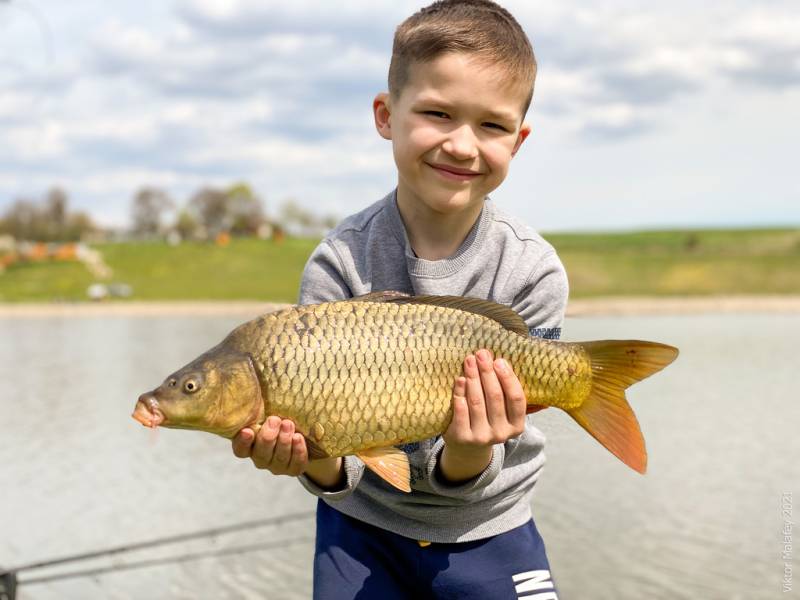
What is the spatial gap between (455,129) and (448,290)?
0.98ft

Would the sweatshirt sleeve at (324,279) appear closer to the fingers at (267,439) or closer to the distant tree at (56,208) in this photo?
the fingers at (267,439)

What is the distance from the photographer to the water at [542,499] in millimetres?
4031

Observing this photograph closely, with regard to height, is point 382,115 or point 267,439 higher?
point 382,115

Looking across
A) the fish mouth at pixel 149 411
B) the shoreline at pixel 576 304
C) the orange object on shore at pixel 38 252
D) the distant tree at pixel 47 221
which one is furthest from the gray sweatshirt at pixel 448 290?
the distant tree at pixel 47 221

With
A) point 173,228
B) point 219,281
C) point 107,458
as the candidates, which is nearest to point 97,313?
point 219,281

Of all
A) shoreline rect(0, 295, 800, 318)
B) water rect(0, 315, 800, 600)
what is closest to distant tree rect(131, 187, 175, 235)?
shoreline rect(0, 295, 800, 318)

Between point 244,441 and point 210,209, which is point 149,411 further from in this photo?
point 210,209

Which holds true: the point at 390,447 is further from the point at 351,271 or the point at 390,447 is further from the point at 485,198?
the point at 485,198

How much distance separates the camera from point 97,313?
2406 cm

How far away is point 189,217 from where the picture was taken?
152ft

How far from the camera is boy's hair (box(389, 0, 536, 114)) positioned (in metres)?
1.46

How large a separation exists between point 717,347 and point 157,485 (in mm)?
9033

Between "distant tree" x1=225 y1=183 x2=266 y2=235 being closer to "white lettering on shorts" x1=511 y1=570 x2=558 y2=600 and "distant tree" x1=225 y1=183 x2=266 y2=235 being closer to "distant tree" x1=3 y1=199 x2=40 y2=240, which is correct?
"distant tree" x1=3 y1=199 x2=40 y2=240

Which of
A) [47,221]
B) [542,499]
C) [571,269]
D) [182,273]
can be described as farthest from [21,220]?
[542,499]
